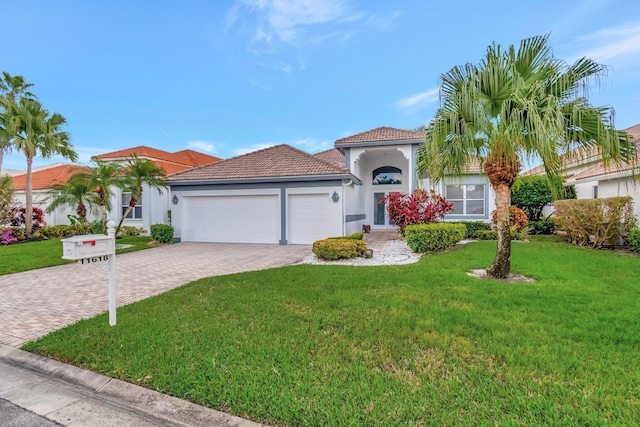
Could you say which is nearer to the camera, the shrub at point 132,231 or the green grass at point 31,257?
the green grass at point 31,257

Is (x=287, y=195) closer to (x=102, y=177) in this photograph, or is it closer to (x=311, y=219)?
(x=311, y=219)

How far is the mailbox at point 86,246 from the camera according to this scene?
4164 mm

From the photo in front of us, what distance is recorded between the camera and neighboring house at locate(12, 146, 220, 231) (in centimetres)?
1894

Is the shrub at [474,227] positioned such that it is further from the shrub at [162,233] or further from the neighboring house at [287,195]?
the shrub at [162,233]

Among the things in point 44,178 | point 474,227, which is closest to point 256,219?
point 474,227

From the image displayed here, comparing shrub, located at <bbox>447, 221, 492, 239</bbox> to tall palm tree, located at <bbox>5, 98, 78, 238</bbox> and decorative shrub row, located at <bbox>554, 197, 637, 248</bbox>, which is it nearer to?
decorative shrub row, located at <bbox>554, 197, 637, 248</bbox>

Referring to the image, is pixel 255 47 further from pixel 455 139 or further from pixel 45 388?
pixel 45 388

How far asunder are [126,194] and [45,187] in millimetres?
7604

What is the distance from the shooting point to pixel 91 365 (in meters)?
3.74

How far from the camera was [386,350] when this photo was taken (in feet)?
12.3

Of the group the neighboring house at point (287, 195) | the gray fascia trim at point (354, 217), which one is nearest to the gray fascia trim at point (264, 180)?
the neighboring house at point (287, 195)

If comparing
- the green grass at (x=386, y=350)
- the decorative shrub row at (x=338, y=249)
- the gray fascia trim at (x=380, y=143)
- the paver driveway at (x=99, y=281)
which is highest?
the gray fascia trim at (x=380, y=143)

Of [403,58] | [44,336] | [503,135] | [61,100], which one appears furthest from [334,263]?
[61,100]

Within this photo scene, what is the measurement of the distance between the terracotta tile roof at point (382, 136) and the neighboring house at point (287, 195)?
50mm
